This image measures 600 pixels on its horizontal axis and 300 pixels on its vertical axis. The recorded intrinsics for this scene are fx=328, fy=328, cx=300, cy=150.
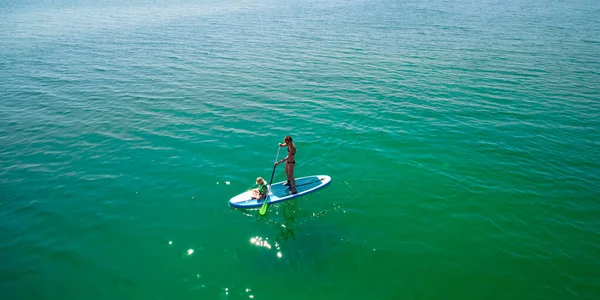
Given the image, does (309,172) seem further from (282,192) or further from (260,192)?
(260,192)

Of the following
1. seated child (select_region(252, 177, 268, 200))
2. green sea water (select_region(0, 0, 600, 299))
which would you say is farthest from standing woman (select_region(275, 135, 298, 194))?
seated child (select_region(252, 177, 268, 200))

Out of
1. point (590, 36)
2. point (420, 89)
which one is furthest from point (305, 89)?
point (590, 36)

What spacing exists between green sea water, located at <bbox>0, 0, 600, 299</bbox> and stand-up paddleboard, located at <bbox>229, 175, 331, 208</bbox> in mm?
456

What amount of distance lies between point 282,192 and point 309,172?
289 centimetres

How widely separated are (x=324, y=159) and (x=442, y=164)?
24.3 feet

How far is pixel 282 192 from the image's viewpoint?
18047 millimetres

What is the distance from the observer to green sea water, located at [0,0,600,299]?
13.6 metres

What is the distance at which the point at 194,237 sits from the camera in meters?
15.4

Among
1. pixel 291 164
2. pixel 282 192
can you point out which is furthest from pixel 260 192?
pixel 291 164

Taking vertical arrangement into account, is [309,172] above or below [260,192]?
above

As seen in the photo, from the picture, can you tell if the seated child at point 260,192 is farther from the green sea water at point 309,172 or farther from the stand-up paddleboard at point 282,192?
the green sea water at point 309,172

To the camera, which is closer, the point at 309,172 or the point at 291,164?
the point at 291,164

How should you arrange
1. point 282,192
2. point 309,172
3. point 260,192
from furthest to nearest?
point 309,172, point 282,192, point 260,192

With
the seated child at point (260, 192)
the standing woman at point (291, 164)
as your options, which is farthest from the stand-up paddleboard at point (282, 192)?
the standing woman at point (291, 164)
